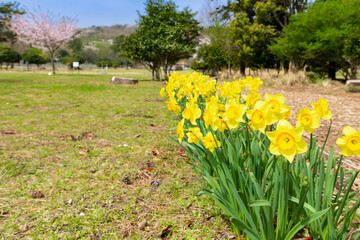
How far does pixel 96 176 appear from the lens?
7.06 feet

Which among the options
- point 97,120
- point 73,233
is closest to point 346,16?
point 97,120

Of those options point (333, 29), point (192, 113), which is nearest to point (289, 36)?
point (333, 29)

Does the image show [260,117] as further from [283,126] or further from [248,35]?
[248,35]

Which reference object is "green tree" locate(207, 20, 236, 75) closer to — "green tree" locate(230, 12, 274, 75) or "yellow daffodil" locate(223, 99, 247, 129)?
"green tree" locate(230, 12, 274, 75)

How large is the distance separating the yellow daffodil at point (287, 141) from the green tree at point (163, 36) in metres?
15.9

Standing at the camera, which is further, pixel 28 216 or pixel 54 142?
pixel 54 142

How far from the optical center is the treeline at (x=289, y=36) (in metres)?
9.84

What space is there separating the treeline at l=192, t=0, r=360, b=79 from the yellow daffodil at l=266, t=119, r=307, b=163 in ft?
37.5

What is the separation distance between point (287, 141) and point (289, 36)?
14.0m

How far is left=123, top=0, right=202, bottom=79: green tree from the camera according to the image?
1617 cm

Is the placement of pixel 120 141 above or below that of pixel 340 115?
below

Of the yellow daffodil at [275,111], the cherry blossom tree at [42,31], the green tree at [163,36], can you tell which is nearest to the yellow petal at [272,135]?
the yellow daffodil at [275,111]

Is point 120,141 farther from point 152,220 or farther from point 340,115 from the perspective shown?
point 340,115

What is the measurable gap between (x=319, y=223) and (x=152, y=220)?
41.5 inches
